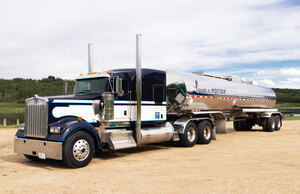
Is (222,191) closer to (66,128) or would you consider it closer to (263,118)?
(66,128)

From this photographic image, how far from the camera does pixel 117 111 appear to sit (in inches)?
407

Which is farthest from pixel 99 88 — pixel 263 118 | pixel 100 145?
pixel 263 118

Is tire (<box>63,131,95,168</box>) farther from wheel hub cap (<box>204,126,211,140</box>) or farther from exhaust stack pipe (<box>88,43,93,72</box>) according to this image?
wheel hub cap (<box>204,126,211,140</box>)

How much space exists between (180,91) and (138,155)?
3.52 metres

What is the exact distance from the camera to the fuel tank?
510 inches

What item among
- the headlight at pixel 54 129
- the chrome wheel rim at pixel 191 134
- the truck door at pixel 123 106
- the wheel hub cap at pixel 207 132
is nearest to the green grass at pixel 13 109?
the wheel hub cap at pixel 207 132

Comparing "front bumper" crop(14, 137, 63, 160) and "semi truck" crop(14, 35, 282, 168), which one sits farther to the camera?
"semi truck" crop(14, 35, 282, 168)

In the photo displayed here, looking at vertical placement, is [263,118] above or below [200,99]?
below

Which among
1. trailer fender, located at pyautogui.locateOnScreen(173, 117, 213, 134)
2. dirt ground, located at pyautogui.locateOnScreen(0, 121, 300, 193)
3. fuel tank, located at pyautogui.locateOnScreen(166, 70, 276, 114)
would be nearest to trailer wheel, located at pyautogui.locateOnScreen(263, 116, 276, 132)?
fuel tank, located at pyautogui.locateOnScreen(166, 70, 276, 114)

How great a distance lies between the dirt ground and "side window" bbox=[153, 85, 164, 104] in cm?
198

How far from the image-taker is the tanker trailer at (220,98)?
12977 mm

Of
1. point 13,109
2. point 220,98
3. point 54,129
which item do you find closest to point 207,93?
point 220,98

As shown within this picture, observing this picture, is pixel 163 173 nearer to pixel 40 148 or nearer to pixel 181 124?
pixel 40 148

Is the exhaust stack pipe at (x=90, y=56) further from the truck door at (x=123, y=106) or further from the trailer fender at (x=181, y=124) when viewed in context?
the trailer fender at (x=181, y=124)
